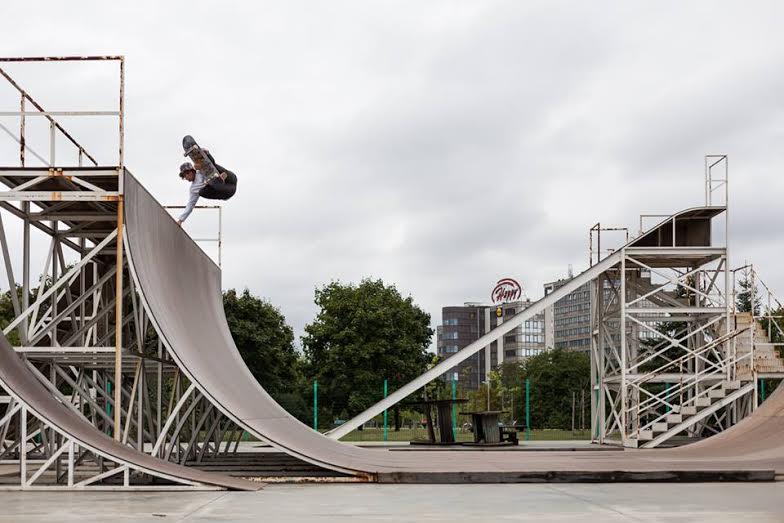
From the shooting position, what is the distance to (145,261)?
14.6m

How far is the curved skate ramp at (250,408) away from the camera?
14.0m

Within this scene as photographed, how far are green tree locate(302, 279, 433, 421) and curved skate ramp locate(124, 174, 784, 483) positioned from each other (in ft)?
117

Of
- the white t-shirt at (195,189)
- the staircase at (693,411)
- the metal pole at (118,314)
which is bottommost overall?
the staircase at (693,411)

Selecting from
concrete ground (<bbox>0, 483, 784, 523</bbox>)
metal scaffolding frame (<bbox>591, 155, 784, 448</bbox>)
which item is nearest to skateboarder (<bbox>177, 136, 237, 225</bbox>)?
concrete ground (<bbox>0, 483, 784, 523</bbox>)

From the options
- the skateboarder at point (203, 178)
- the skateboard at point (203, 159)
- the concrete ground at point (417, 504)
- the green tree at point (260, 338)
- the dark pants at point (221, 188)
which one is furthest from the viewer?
the green tree at point (260, 338)

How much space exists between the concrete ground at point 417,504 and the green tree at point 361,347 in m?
40.8

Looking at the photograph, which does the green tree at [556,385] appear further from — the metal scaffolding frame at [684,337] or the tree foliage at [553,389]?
the metal scaffolding frame at [684,337]

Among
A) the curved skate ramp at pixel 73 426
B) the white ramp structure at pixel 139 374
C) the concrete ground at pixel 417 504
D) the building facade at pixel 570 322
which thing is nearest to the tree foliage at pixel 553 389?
the white ramp structure at pixel 139 374

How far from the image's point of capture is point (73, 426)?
511 inches

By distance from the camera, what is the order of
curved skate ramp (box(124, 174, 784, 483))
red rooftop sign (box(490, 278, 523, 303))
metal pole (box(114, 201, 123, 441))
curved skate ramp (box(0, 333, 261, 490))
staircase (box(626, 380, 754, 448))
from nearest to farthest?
1. curved skate ramp (box(0, 333, 261, 490))
2. metal pole (box(114, 201, 123, 441))
3. curved skate ramp (box(124, 174, 784, 483))
4. staircase (box(626, 380, 754, 448))
5. red rooftop sign (box(490, 278, 523, 303))

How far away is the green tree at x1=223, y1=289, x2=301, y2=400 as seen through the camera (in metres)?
53.7

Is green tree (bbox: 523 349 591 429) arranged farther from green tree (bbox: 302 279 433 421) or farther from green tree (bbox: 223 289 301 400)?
green tree (bbox: 223 289 301 400)

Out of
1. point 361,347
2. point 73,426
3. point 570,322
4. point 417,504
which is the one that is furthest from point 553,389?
point 570,322

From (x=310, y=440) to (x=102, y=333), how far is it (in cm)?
596
